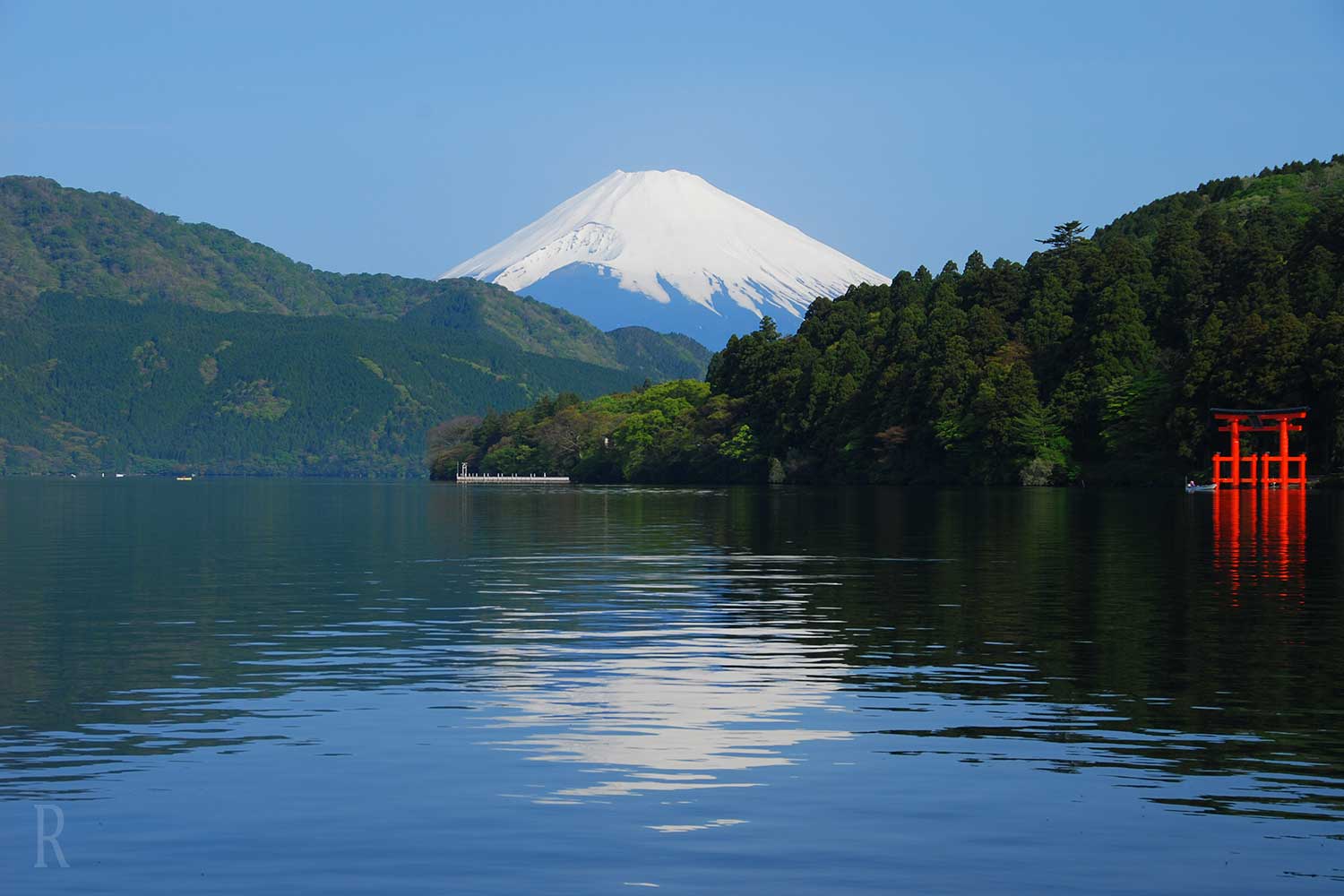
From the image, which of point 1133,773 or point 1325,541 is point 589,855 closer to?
point 1133,773

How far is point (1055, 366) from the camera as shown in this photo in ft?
452

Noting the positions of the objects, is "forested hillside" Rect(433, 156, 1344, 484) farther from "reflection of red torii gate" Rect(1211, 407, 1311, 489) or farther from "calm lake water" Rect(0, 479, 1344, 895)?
"calm lake water" Rect(0, 479, 1344, 895)

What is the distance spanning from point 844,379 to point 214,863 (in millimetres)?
145816

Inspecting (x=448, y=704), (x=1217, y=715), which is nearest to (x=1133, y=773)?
(x=1217, y=715)

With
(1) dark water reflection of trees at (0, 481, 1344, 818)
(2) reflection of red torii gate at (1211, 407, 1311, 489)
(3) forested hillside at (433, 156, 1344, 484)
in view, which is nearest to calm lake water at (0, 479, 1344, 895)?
(1) dark water reflection of trees at (0, 481, 1344, 818)

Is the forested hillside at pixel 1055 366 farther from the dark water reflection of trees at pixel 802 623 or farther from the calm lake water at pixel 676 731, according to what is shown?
the calm lake water at pixel 676 731

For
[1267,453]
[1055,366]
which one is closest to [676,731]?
[1267,453]

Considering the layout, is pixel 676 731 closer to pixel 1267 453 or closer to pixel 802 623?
pixel 802 623

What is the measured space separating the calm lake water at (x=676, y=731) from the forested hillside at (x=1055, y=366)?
7824cm

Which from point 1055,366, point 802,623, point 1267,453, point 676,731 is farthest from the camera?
point 1055,366

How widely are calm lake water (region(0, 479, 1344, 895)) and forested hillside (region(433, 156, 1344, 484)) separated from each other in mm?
78242

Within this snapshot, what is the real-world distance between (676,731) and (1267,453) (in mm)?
98996

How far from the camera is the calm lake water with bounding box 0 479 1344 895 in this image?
38.1 feet

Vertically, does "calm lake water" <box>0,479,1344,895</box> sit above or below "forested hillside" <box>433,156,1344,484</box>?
below
